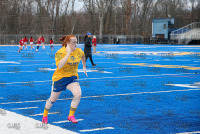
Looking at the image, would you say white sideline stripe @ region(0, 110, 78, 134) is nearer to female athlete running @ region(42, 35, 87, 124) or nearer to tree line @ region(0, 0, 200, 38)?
female athlete running @ region(42, 35, 87, 124)

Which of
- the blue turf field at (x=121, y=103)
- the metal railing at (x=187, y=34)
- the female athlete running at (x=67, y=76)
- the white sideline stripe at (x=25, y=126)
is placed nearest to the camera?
the white sideline stripe at (x=25, y=126)

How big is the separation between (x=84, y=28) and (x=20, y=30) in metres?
16.1

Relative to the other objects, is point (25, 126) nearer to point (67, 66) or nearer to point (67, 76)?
point (67, 76)

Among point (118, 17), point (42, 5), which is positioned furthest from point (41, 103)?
point (118, 17)

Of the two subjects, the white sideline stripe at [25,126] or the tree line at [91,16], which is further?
the tree line at [91,16]

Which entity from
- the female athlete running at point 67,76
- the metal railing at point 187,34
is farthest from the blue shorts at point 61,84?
the metal railing at point 187,34

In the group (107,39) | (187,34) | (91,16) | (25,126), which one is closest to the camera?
(25,126)

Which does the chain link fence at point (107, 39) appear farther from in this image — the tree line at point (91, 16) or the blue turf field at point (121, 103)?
the blue turf field at point (121, 103)

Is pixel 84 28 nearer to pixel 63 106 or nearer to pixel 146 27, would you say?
pixel 146 27

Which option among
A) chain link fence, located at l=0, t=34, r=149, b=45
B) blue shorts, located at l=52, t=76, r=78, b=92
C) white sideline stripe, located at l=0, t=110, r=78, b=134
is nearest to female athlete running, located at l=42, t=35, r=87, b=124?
blue shorts, located at l=52, t=76, r=78, b=92

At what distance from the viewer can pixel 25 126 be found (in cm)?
663

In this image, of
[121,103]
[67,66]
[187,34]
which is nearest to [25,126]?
[67,66]

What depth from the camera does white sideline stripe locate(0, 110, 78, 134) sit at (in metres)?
6.25

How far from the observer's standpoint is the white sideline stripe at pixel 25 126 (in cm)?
625
